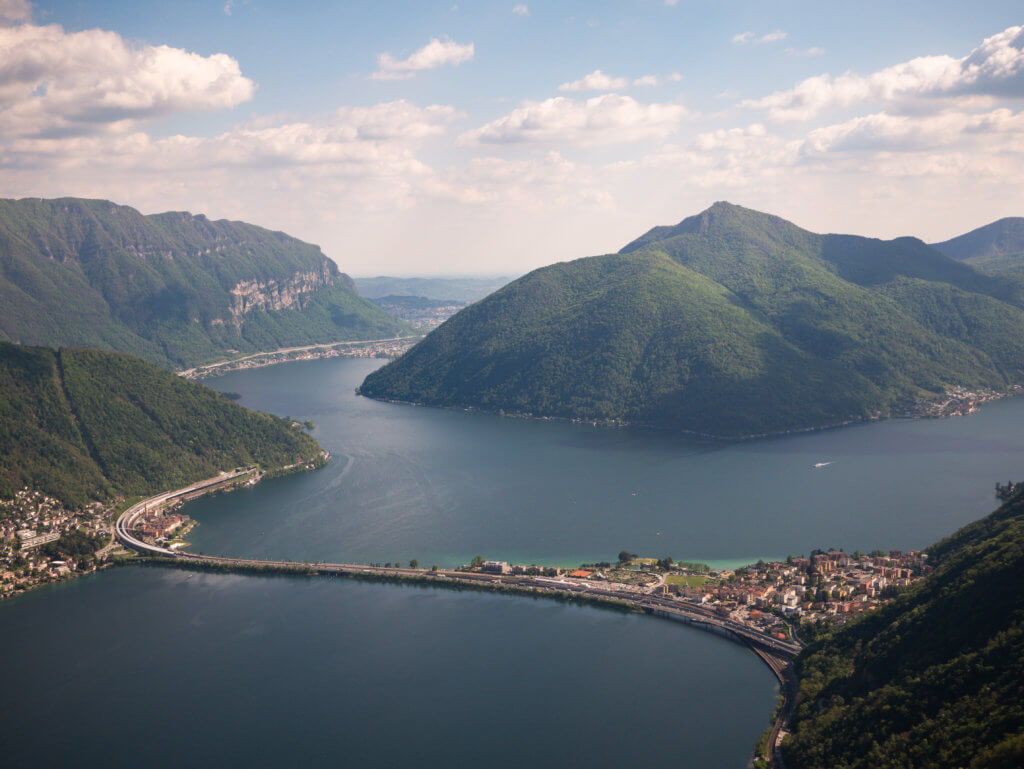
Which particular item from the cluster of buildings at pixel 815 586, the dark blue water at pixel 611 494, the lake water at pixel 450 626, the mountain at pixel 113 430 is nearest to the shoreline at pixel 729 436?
the dark blue water at pixel 611 494

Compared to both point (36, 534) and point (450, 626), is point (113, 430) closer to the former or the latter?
point (36, 534)

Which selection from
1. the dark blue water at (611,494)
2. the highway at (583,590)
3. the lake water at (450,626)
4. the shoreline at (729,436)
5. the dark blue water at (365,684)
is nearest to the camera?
the dark blue water at (365,684)

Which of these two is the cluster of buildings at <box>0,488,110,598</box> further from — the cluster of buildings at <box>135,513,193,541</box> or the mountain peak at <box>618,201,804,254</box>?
the mountain peak at <box>618,201,804,254</box>

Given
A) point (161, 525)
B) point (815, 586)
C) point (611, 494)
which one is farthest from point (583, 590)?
point (161, 525)

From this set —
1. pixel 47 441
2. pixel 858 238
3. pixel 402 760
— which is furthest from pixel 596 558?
pixel 858 238

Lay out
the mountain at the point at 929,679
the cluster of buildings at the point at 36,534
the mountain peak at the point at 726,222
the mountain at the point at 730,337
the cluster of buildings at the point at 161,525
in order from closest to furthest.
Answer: the mountain at the point at 929,679, the cluster of buildings at the point at 36,534, the cluster of buildings at the point at 161,525, the mountain at the point at 730,337, the mountain peak at the point at 726,222

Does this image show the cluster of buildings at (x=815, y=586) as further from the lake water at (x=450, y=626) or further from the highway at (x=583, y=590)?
the lake water at (x=450, y=626)
